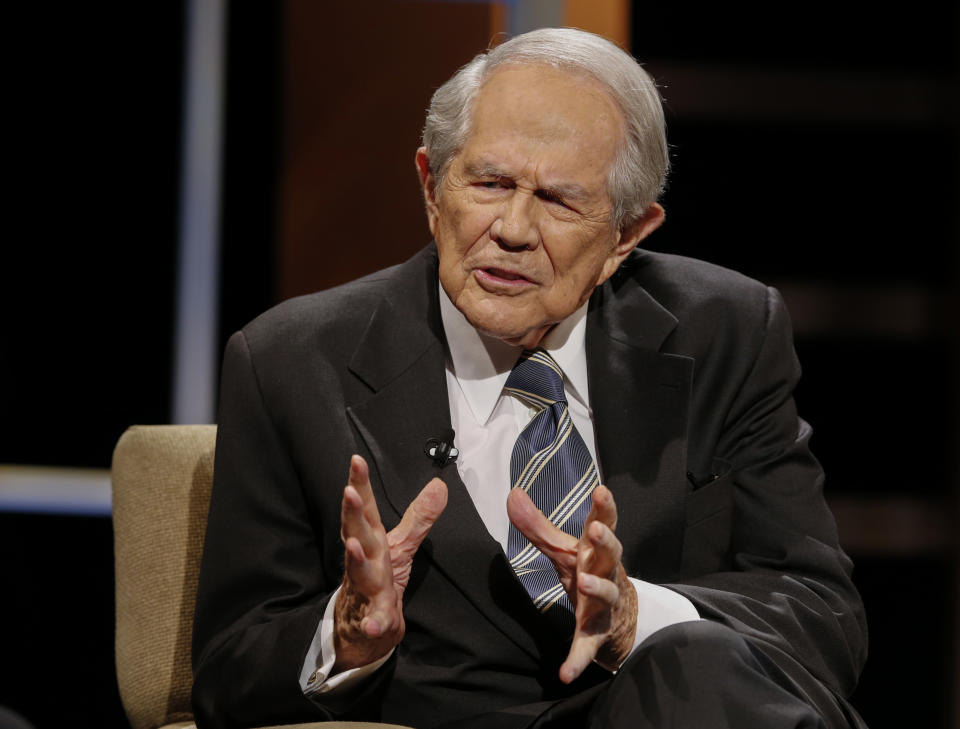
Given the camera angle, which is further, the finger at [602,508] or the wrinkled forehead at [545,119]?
the wrinkled forehead at [545,119]

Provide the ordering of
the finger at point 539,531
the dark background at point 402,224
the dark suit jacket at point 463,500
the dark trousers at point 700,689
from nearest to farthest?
1. the dark trousers at point 700,689
2. the finger at point 539,531
3. the dark suit jacket at point 463,500
4. the dark background at point 402,224

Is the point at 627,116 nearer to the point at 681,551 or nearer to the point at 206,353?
the point at 681,551

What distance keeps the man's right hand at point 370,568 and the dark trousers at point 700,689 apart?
0.92 feet

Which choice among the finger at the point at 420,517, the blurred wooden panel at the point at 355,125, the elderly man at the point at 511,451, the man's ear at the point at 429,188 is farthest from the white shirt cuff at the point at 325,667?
the blurred wooden panel at the point at 355,125

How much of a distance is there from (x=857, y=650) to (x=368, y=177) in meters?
2.45

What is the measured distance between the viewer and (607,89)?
1.63 m

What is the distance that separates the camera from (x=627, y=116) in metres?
1.65

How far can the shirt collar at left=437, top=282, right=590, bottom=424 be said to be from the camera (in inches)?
67.9

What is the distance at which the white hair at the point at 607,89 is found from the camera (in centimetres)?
164

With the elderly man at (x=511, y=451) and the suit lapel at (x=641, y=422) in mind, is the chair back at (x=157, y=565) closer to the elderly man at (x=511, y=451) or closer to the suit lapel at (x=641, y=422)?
the elderly man at (x=511, y=451)

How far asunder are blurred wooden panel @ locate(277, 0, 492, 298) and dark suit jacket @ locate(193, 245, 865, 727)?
6.22ft

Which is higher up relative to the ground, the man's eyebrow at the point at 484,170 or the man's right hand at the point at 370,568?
the man's eyebrow at the point at 484,170

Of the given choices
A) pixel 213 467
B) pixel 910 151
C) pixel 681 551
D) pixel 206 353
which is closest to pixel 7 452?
pixel 206 353

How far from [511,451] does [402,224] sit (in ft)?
6.99
